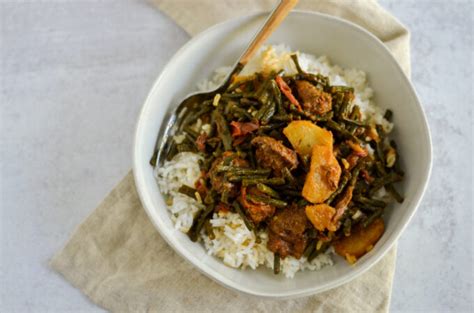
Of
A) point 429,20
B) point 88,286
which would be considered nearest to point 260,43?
point 429,20

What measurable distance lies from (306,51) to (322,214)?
1708 millimetres

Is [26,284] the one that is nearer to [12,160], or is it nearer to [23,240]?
[23,240]

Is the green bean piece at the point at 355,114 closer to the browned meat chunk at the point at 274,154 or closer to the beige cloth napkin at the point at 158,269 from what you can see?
the browned meat chunk at the point at 274,154

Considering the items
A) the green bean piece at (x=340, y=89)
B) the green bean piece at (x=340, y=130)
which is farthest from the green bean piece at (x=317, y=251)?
the green bean piece at (x=340, y=89)

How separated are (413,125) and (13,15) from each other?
4.18 metres

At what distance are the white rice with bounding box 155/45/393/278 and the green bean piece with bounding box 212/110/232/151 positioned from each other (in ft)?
0.56

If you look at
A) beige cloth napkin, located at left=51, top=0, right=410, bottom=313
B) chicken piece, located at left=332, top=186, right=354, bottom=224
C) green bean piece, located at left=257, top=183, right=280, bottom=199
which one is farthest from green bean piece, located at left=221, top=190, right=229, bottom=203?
beige cloth napkin, located at left=51, top=0, right=410, bottom=313

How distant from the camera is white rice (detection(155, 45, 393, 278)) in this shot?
152 inches

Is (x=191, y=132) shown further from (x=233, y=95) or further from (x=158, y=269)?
(x=158, y=269)

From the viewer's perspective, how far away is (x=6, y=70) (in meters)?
4.96

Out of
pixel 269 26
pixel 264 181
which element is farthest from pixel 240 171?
pixel 269 26

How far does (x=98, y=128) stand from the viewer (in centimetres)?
477

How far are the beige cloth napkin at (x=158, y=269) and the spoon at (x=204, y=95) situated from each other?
575 mm

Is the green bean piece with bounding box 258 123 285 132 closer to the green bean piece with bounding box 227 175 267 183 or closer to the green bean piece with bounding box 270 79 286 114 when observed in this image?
the green bean piece with bounding box 270 79 286 114
